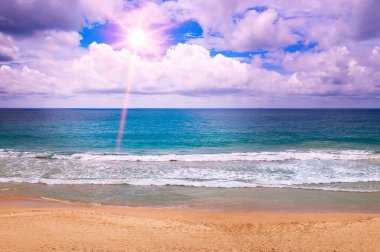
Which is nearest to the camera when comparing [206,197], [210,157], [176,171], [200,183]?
[206,197]

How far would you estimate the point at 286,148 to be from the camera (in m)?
36.1

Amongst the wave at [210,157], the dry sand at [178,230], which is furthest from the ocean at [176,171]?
the dry sand at [178,230]

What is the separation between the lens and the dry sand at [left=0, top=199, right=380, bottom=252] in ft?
32.4

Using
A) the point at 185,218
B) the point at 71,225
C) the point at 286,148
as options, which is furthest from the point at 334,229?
the point at 286,148

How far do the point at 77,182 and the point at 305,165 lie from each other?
19.7m

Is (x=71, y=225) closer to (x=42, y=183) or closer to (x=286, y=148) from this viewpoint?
(x=42, y=183)

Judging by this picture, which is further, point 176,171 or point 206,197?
point 176,171

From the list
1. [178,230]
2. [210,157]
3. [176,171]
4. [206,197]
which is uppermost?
[210,157]

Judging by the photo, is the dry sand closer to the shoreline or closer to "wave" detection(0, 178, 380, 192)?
the shoreline

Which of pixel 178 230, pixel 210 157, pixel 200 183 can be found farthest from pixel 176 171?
pixel 178 230

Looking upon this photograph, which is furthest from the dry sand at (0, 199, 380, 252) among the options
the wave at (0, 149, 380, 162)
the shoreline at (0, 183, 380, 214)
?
the wave at (0, 149, 380, 162)

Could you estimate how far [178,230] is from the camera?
37.7ft

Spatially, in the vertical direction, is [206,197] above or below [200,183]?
below

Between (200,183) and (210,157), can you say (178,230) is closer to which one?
(200,183)
